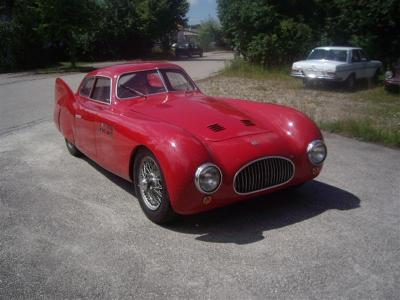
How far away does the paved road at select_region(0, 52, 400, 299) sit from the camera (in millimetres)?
3209

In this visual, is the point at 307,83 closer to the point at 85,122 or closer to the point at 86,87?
the point at 86,87

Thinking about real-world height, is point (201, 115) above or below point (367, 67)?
above

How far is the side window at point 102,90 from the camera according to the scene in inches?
222

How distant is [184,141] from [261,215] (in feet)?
3.74

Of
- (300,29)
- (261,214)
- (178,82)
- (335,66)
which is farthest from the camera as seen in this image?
(300,29)

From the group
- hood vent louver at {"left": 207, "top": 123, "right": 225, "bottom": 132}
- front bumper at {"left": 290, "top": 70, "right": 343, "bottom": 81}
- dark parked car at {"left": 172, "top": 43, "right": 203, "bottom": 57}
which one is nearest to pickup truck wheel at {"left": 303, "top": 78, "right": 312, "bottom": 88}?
front bumper at {"left": 290, "top": 70, "right": 343, "bottom": 81}

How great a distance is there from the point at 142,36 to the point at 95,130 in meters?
33.4

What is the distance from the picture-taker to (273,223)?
4.25 metres

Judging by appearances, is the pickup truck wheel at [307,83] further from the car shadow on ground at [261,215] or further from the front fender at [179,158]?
the front fender at [179,158]

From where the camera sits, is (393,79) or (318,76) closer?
(393,79)

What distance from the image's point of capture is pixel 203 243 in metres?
3.90

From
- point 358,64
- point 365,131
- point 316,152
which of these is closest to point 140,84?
point 316,152

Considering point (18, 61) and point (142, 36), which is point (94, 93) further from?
point (142, 36)

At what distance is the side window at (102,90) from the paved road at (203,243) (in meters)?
1.00
